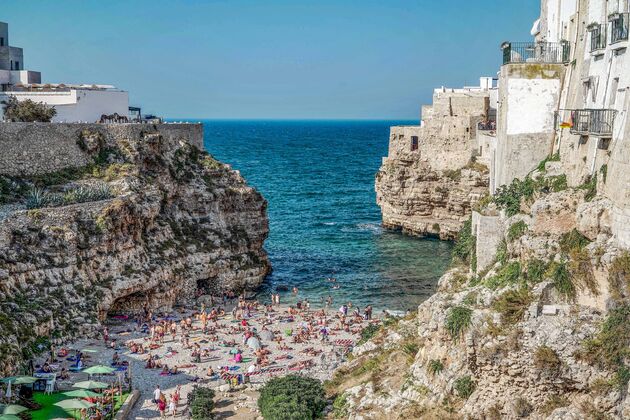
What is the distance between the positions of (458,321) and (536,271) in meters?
2.45

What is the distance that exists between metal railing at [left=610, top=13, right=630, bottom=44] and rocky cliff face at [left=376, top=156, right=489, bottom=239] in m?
36.0

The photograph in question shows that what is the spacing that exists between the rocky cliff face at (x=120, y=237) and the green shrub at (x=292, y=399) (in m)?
10.1

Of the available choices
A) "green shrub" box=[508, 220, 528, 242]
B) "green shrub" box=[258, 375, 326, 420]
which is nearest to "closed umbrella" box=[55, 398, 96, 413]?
"green shrub" box=[258, 375, 326, 420]

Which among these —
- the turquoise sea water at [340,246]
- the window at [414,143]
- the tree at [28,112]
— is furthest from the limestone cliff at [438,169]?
the tree at [28,112]

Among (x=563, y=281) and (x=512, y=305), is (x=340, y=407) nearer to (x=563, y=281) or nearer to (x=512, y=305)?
(x=512, y=305)

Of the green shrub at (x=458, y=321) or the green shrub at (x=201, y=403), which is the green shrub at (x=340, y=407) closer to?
the green shrub at (x=458, y=321)

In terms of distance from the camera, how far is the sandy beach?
31953mm

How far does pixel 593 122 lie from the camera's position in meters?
23.1

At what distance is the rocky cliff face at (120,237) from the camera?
36.8m

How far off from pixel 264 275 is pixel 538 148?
85.2 ft

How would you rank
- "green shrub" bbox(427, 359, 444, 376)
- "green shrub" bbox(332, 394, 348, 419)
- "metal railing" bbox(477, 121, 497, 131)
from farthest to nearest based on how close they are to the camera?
"metal railing" bbox(477, 121, 497, 131) < "green shrub" bbox(332, 394, 348, 419) < "green shrub" bbox(427, 359, 444, 376)

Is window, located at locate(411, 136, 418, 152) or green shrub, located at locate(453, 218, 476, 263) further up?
window, located at locate(411, 136, 418, 152)

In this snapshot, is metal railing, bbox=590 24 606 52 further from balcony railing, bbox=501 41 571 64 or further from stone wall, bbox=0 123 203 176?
stone wall, bbox=0 123 203 176

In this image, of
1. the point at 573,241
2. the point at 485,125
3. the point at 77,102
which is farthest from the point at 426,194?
the point at 573,241
